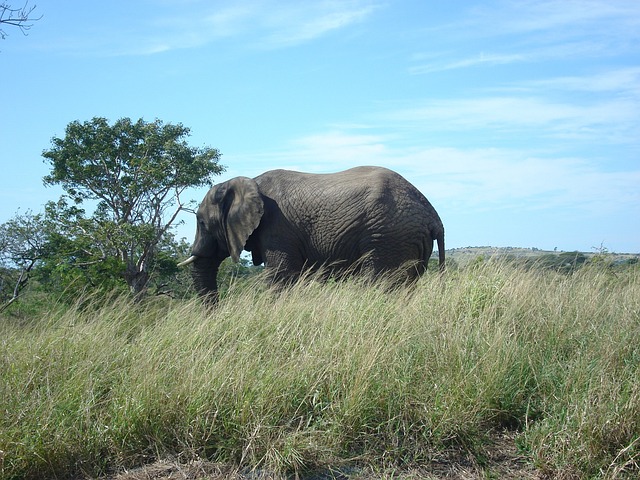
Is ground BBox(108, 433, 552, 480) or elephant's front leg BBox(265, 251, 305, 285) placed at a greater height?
elephant's front leg BBox(265, 251, 305, 285)

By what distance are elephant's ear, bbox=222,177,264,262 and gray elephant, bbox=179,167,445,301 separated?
0.05 feet

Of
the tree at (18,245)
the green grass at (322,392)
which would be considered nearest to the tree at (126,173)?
the tree at (18,245)

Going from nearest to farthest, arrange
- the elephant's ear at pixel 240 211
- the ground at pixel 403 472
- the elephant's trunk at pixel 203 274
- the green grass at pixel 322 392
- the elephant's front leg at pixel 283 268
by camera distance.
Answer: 1. the ground at pixel 403 472
2. the green grass at pixel 322 392
3. the elephant's front leg at pixel 283 268
4. the elephant's ear at pixel 240 211
5. the elephant's trunk at pixel 203 274

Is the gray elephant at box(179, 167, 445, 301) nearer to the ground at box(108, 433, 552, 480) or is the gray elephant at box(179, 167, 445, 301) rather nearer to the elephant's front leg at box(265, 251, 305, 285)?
the elephant's front leg at box(265, 251, 305, 285)

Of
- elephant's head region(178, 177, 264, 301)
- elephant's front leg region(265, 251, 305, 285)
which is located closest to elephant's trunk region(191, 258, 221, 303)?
elephant's head region(178, 177, 264, 301)

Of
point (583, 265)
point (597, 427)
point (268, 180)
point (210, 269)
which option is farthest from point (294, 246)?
point (597, 427)

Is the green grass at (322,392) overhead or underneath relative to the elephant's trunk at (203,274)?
underneath

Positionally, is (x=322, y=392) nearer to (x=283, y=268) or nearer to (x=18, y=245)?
(x=283, y=268)

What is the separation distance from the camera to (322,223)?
10.2 meters

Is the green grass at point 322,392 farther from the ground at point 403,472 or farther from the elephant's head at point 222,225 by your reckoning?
the elephant's head at point 222,225

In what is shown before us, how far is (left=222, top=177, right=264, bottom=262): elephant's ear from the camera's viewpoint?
34.8 feet

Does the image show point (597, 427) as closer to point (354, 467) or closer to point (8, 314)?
point (354, 467)

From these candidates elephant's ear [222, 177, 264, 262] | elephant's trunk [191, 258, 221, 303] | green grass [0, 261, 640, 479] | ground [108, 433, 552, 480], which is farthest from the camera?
elephant's trunk [191, 258, 221, 303]

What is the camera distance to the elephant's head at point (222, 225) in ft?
35.0
